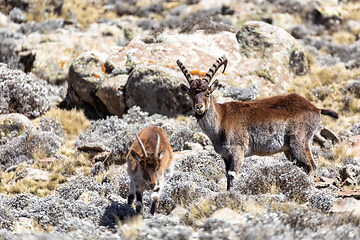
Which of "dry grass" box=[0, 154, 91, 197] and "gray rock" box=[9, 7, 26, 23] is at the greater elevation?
"gray rock" box=[9, 7, 26, 23]

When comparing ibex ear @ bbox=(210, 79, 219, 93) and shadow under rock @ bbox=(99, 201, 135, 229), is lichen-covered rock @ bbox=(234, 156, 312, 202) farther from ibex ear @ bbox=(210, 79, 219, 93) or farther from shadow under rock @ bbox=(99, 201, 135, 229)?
shadow under rock @ bbox=(99, 201, 135, 229)

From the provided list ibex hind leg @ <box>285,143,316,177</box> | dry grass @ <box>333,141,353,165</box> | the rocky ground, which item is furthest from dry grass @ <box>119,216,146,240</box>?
dry grass @ <box>333,141,353,165</box>

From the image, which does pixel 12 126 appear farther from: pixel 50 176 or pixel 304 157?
pixel 304 157

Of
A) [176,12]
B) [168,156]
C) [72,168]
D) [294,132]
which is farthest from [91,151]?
[176,12]

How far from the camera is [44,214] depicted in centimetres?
683

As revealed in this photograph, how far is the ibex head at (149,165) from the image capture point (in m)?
5.63

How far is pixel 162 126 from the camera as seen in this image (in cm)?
1200

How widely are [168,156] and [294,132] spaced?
2.91 m

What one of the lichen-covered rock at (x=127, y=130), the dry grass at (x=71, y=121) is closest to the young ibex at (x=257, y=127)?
the lichen-covered rock at (x=127, y=130)

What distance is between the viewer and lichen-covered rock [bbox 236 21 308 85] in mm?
14680

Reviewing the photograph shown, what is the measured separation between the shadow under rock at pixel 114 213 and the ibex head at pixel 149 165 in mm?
971

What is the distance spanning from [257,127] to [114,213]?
11.2ft

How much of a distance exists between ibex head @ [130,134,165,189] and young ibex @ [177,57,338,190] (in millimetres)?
2061

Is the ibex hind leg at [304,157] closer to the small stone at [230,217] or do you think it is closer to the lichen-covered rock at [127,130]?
the small stone at [230,217]
